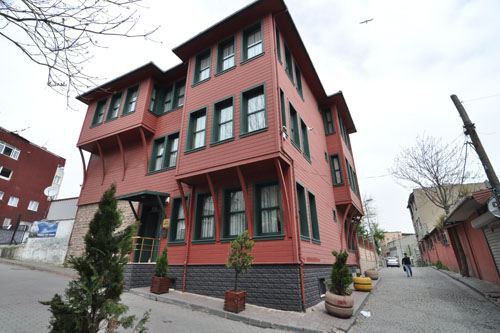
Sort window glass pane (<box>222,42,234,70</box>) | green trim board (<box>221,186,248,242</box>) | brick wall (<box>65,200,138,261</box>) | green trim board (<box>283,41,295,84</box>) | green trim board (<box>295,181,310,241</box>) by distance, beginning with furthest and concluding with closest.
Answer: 1. brick wall (<box>65,200,138,261</box>)
2. green trim board (<box>283,41,295,84</box>)
3. window glass pane (<box>222,42,234,70</box>)
4. green trim board (<box>221,186,248,242</box>)
5. green trim board (<box>295,181,310,241</box>)

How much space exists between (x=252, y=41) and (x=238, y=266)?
Result: 935 cm

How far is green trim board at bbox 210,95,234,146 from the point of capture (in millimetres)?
9820

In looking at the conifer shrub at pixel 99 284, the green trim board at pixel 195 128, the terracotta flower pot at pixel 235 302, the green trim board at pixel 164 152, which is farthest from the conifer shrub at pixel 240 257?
the green trim board at pixel 164 152

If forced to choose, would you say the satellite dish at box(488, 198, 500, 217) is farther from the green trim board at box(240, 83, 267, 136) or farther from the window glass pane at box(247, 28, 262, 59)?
the window glass pane at box(247, 28, 262, 59)

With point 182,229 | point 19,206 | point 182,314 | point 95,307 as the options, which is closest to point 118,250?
point 95,307

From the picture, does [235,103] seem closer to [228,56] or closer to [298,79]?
[228,56]

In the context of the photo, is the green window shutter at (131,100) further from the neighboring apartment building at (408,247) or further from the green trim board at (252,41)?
the neighboring apartment building at (408,247)

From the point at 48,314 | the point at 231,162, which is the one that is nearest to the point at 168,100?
the point at 231,162

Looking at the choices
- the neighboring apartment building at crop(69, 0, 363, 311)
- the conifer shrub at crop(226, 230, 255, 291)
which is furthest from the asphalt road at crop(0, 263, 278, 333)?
the neighboring apartment building at crop(69, 0, 363, 311)

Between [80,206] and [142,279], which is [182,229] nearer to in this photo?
[142,279]

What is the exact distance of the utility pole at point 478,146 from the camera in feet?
22.7

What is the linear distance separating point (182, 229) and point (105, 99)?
11.0 meters

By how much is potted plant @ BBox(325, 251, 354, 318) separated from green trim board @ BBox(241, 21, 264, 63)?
8.62 metres

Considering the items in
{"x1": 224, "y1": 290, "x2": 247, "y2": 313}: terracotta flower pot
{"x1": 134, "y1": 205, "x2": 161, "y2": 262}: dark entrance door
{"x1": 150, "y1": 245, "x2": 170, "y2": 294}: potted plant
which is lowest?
{"x1": 224, "y1": 290, "x2": 247, "y2": 313}: terracotta flower pot
